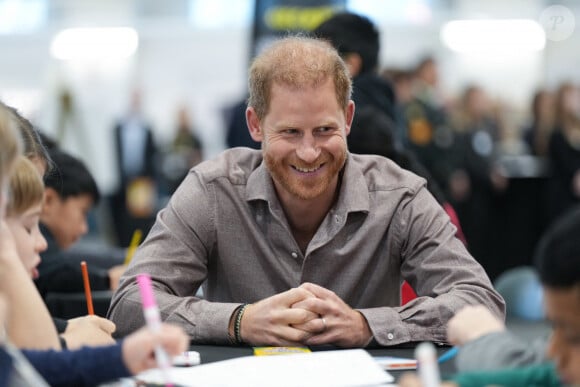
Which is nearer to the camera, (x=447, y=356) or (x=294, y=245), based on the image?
(x=447, y=356)

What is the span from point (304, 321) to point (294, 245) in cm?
34

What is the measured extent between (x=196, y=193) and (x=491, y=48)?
43.6ft

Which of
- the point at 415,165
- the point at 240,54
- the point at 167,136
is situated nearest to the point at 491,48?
the point at 240,54

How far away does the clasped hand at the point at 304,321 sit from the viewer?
77.4 inches

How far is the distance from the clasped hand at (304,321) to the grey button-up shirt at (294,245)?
0.26 m

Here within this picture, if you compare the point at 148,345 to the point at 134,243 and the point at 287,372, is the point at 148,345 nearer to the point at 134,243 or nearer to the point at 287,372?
the point at 287,372

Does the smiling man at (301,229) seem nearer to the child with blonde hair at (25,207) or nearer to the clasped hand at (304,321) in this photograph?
the clasped hand at (304,321)

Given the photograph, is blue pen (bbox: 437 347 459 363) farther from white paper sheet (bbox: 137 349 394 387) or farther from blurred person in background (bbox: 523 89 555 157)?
blurred person in background (bbox: 523 89 555 157)

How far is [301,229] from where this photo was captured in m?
2.37

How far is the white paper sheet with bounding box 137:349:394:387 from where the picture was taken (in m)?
1.60

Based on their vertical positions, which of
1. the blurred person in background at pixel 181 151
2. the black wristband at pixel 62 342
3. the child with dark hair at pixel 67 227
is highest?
the black wristband at pixel 62 342

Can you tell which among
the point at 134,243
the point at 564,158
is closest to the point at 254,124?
the point at 134,243

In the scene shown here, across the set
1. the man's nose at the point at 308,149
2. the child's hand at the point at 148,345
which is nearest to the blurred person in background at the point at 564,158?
the man's nose at the point at 308,149

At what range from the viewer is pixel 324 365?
173 cm
